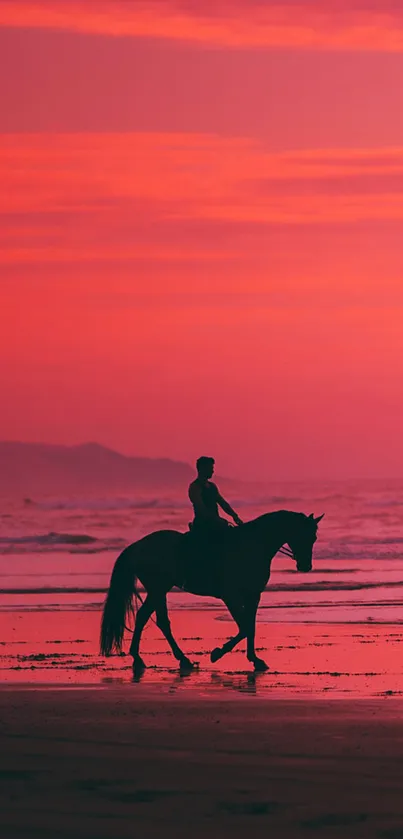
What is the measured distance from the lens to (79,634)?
2356cm

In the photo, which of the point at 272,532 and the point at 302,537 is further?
the point at 302,537

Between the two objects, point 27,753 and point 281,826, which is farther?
point 27,753

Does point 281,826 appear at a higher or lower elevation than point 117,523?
lower

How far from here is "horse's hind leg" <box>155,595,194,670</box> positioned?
19.0 metres

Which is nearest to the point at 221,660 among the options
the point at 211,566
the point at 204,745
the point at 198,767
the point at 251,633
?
the point at 251,633

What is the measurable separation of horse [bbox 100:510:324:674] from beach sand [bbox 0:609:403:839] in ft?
1.85

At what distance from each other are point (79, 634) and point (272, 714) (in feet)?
30.8

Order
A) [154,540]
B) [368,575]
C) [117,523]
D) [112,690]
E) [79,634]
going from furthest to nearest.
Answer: [117,523], [368,575], [79,634], [154,540], [112,690]

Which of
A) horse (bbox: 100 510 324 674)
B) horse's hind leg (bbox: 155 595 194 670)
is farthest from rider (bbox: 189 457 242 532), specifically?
horse's hind leg (bbox: 155 595 194 670)

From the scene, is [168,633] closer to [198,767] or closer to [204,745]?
[204,745]

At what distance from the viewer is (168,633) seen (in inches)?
A: 772

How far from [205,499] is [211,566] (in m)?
0.88

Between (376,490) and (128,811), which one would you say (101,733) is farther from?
(376,490)

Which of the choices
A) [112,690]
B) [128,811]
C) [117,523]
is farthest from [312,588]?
[117,523]
